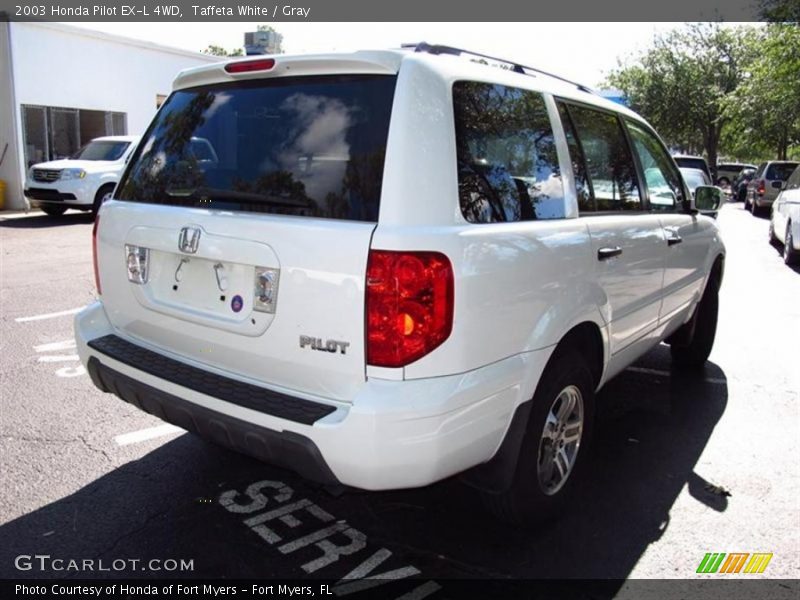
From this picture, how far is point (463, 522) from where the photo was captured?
3.20m

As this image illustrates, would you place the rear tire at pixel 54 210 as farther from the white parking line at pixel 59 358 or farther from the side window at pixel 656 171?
the side window at pixel 656 171

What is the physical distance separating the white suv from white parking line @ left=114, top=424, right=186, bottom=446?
11.6 metres

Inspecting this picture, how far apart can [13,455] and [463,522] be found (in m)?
2.39

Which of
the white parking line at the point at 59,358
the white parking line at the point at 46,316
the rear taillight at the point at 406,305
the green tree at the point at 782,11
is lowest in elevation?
the white parking line at the point at 59,358

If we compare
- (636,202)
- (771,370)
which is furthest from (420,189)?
(771,370)

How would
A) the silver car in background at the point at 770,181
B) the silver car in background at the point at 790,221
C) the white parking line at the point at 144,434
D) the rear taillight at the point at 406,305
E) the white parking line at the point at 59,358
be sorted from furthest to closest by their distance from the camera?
1. the silver car in background at the point at 770,181
2. the silver car in background at the point at 790,221
3. the white parking line at the point at 59,358
4. the white parking line at the point at 144,434
5. the rear taillight at the point at 406,305

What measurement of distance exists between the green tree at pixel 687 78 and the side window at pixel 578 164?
38.4 metres

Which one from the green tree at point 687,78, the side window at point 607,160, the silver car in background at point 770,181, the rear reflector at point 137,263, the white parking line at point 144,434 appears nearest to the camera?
the rear reflector at point 137,263

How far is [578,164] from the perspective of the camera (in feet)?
10.9

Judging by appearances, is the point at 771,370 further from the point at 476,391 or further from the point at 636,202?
the point at 476,391

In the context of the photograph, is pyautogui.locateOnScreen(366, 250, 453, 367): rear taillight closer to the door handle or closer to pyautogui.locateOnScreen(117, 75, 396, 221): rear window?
pyautogui.locateOnScreen(117, 75, 396, 221): rear window

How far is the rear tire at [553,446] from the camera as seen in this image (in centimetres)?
289

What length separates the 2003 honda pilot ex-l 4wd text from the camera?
236cm

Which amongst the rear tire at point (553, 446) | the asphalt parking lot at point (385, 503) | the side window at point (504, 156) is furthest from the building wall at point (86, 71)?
the rear tire at point (553, 446)
